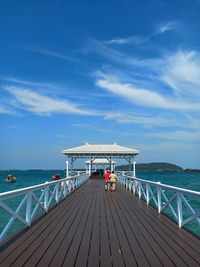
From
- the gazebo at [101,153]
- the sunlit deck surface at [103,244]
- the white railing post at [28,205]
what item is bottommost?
the sunlit deck surface at [103,244]

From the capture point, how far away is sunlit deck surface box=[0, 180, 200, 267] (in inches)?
186

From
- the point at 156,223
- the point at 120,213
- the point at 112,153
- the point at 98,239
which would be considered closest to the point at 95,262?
the point at 98,239

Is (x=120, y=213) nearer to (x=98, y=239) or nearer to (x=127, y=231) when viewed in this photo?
(x=127, y=231)

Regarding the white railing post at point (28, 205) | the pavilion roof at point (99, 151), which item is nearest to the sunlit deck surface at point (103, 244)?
the white railing post at point (28, 205)

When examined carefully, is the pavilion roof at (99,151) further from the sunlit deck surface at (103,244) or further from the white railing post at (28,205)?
the white railing post at (28,205)

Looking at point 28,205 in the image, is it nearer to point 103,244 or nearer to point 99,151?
point 103,244

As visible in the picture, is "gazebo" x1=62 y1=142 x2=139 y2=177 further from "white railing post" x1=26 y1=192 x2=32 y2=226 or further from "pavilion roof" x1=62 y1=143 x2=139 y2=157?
"white railing post" x1=26 y1=192 x2=32 y2=226

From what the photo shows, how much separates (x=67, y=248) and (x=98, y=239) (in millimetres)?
815

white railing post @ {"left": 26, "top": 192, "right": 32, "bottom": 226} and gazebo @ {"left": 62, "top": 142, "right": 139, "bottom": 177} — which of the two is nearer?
white railing post @ {"left": 26, "top": 192, "right": 32, "bottom": 226}

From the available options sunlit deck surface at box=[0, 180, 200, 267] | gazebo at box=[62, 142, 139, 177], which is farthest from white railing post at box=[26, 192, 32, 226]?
gazebo at box=[62, 142, 139, 177]

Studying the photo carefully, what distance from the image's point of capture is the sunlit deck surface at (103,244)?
473 cm

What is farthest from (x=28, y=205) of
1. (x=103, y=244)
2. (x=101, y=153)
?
(x=101, y=153)

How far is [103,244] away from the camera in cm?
571

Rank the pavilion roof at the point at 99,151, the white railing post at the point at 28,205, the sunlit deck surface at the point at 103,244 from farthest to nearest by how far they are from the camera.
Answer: the pavilion roof at the point at 99,151, the white railing post at the point at 28,205, the sunlit deck surface at the point at 103,244
